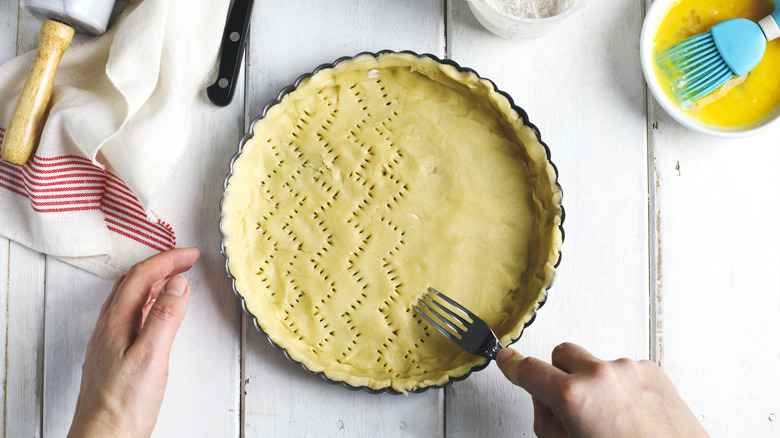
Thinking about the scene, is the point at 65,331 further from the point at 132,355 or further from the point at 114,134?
the point at 114,134

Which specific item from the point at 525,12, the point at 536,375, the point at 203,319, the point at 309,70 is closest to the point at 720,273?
the point at 536,375

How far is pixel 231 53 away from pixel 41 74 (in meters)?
0.36

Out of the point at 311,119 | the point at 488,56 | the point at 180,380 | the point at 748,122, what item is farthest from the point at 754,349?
the point at 180,380

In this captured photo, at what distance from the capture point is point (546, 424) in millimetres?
1062

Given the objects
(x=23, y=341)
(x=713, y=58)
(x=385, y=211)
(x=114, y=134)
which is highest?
(x=713, y=58)

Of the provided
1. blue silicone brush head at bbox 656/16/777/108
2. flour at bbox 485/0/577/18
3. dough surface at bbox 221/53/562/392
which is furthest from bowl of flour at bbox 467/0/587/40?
blue silicone brush head at bbox 656/16/777/108

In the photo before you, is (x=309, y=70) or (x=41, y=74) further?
(x=309, y=70)

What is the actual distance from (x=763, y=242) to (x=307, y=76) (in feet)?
3.37

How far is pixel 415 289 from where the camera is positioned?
1157 millimetres

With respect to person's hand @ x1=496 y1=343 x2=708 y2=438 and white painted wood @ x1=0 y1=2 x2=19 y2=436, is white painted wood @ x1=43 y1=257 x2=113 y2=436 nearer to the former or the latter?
white painted wood @ x1=0 y1=2 x2=19 y2=436

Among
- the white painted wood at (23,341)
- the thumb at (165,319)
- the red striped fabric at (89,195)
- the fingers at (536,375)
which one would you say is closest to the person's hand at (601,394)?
the fingers at (536,375)

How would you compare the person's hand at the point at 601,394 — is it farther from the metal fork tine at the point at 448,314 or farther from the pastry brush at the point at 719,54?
the pastry brush at the point at 719,54

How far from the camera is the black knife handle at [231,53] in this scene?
124cm

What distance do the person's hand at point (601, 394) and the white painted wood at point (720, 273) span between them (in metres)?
0.25
